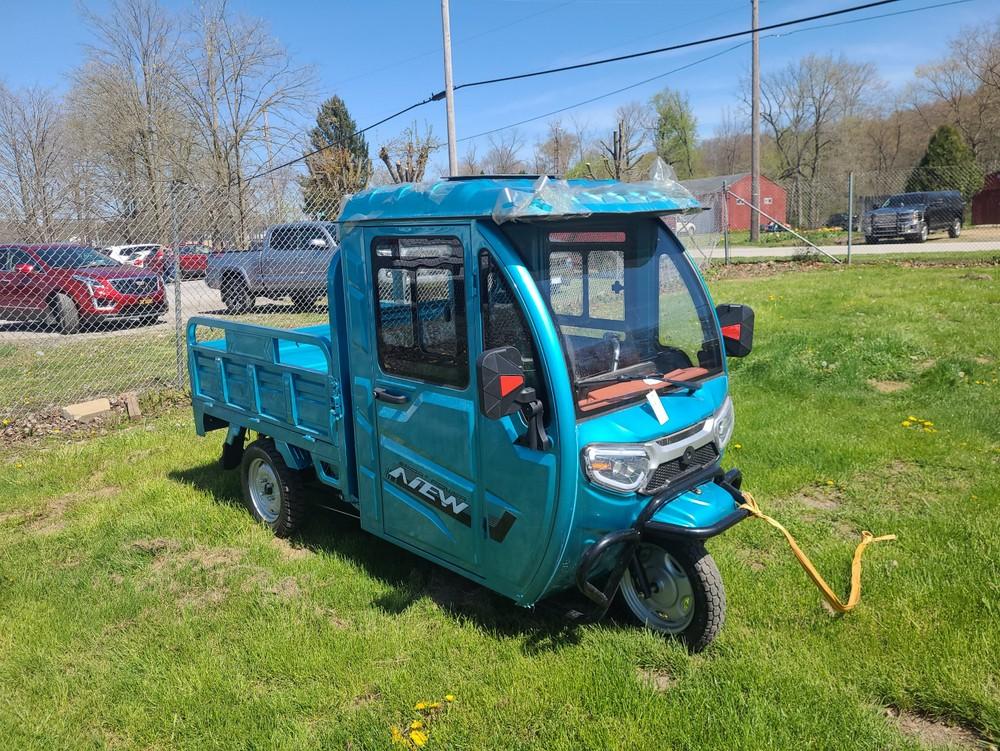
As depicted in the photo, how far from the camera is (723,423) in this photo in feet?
12.4

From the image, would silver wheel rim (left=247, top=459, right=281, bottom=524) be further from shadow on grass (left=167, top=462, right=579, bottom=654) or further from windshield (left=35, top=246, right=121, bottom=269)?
windshield (left=35, top=246, right=121, bottom=269)

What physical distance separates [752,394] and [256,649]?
5291mm

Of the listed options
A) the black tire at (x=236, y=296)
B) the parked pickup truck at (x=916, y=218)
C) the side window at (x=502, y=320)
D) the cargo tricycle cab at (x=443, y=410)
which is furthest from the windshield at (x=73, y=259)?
the parked pickup truck at (x=916, y=218)

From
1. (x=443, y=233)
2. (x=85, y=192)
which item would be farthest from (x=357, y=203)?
(x=85, y=192)

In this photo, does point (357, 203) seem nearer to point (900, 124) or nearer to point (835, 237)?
point (835, 237)

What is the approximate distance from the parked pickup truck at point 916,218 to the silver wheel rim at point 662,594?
24.8m

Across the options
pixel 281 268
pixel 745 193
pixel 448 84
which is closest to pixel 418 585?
pixel 281 268

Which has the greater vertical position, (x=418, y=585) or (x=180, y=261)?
(x=180, y=261)

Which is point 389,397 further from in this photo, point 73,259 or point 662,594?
point 73,259

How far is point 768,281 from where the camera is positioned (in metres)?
15.3

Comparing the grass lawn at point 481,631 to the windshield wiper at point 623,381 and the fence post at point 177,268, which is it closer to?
the windshield wiper at point 623,381

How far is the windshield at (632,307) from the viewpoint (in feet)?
11.3

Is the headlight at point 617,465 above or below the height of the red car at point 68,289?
below

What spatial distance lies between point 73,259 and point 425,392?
1053 centimetres
